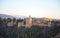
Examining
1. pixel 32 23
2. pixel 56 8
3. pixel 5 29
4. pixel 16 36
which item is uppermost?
pixel 56 8

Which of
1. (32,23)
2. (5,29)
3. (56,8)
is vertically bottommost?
(5,29)

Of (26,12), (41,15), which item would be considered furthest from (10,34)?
(41,15)

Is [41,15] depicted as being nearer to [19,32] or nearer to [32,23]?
[32,23]

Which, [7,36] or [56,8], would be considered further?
[56,8]

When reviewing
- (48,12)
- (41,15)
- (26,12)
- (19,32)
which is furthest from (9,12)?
(48,12)

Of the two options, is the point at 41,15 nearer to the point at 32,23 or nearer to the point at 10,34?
the point at 32,23

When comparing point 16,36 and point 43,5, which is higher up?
point 43,5
